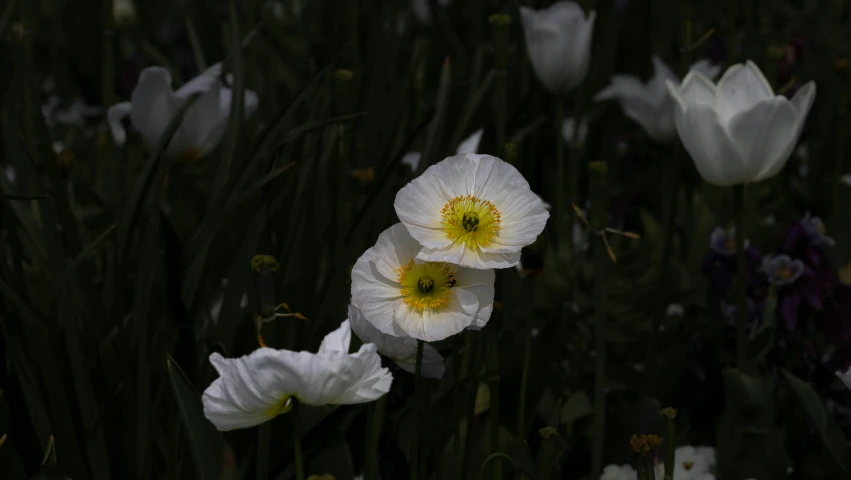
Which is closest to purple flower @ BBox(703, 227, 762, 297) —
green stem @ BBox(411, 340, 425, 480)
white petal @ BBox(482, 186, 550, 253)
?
green stem @ BBox(411, 340, 425, 480)

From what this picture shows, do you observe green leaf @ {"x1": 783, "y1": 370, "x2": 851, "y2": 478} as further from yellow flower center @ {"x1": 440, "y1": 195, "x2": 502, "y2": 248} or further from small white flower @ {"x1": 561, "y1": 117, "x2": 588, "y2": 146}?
small white flower @ {"x1": 561, "y1": 117, "x2": 588, "y2": 146}

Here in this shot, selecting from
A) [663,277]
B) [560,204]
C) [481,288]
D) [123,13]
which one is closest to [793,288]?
[663,277]

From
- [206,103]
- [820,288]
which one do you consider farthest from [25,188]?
[820,288]

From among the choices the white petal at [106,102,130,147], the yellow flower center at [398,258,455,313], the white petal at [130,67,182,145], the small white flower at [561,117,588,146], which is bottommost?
the small white flower at [561,117,588,146]

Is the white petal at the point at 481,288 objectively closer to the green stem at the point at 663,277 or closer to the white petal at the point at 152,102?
the green stem at the point at 663,277

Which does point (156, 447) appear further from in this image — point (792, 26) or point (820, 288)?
point (792, 26)

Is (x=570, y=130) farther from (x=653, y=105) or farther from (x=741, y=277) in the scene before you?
(x=741, y=277)

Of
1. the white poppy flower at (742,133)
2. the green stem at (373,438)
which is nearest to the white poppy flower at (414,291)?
the green stem at (373,438)
